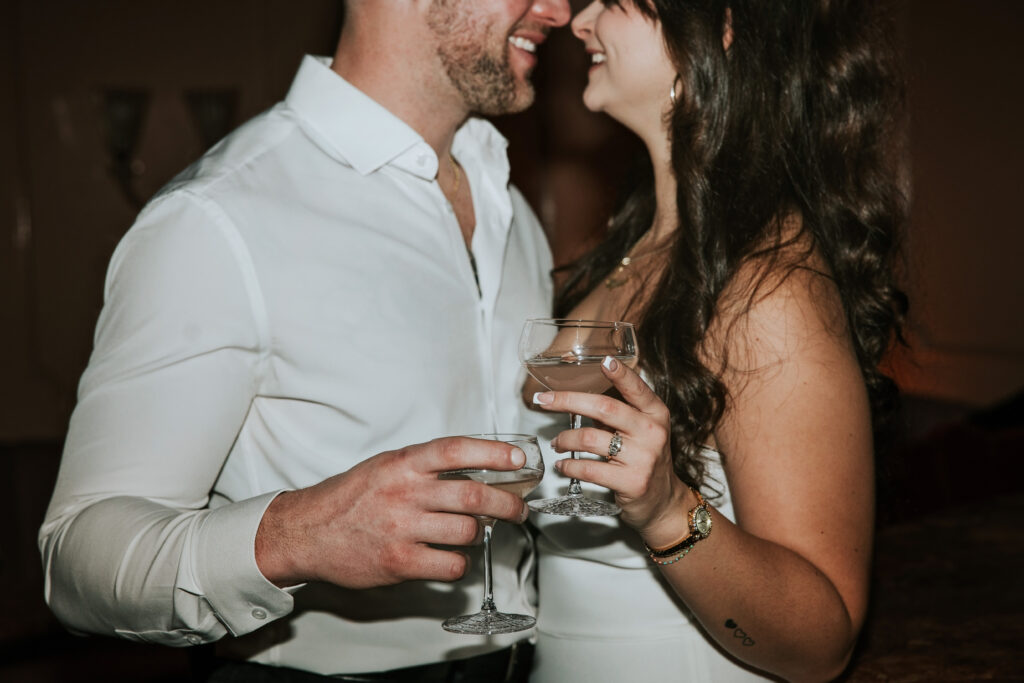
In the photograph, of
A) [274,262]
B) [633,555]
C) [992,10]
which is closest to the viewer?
[274,262]

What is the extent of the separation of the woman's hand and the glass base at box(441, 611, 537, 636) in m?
0.25

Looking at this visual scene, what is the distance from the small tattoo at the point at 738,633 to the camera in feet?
5.49

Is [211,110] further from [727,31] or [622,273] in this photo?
[727,31]

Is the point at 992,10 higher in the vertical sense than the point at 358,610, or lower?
higher

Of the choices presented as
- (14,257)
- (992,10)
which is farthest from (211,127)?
(992,10)

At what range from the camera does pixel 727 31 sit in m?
2.11

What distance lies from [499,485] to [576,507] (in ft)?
0.77

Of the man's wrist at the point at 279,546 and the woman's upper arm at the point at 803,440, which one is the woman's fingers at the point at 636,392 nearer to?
the woman's upper arm at the point at 803,440

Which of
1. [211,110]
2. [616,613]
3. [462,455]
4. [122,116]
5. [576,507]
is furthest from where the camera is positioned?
[211,110]

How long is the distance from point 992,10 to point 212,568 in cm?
535

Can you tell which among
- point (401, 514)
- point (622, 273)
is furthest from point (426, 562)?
point (622, 273)

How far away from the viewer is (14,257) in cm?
532

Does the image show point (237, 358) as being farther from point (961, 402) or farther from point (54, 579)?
point (961, 402)

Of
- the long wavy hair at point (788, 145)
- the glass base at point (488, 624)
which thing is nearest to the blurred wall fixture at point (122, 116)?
the long wavy hair at point (788, 145)
